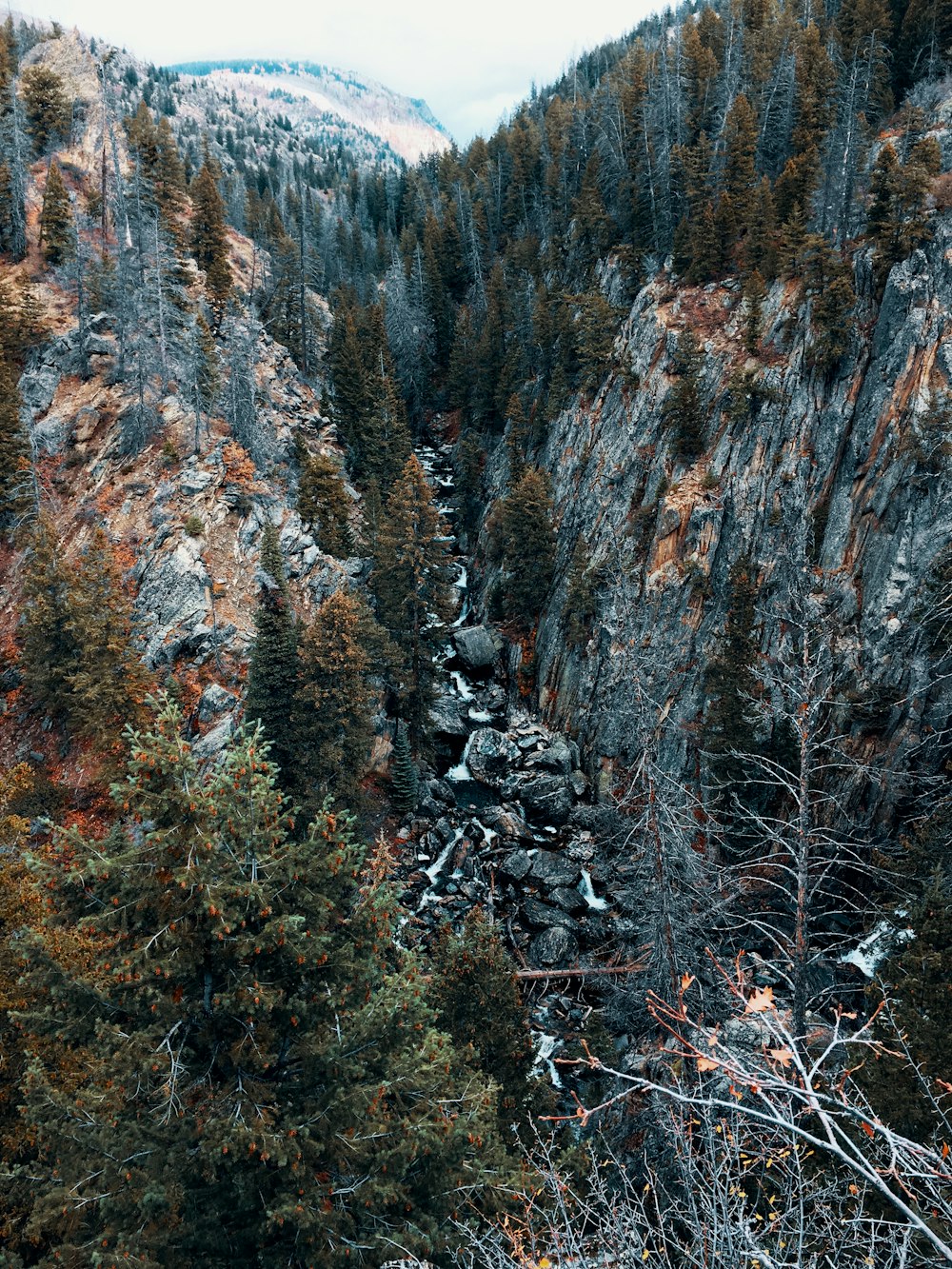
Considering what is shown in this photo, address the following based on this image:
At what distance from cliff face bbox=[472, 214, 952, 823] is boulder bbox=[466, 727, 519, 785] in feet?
10.8

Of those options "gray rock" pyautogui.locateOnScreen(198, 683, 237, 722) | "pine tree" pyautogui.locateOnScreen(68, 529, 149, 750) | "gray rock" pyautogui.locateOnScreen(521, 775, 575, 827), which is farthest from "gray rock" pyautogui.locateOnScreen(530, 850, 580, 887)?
"pine tree" pyautogui.locateOnScreen(68, 529, 149, 750)

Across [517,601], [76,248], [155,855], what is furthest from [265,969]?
[76,248]

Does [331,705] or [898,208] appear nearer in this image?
[331,705]

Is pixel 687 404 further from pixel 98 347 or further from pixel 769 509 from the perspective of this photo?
pixel 98 347

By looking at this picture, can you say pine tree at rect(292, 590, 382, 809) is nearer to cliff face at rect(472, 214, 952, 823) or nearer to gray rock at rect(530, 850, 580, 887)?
gray rock at rect(530, 850, 580, 887)

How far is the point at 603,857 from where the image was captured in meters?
28.4

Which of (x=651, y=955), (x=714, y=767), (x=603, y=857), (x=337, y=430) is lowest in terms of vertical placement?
(x=603, y=857)

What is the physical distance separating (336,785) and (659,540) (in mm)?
19104

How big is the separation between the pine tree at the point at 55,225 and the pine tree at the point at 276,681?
40.1 m

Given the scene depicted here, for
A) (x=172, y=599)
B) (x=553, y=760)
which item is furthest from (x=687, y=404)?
(x=172, y=599)

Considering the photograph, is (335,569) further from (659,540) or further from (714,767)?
(714,767)

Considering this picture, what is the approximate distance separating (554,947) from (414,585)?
17.5 metres

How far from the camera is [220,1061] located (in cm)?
824

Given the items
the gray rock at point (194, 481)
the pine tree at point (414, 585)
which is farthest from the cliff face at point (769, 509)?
the gray rock at point (194, 481)
